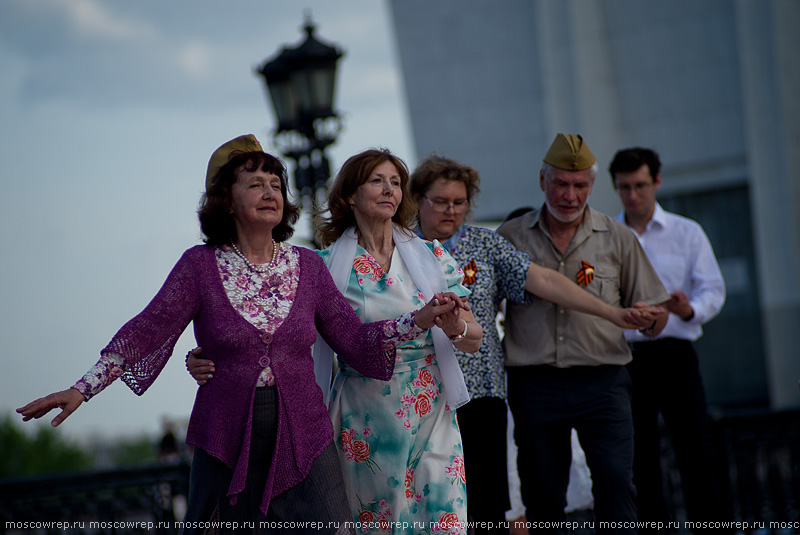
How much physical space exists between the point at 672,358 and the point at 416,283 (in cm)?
220

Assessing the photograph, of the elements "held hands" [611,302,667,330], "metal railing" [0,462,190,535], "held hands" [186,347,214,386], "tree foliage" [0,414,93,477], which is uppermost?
"held hands" [186,347,214,386]

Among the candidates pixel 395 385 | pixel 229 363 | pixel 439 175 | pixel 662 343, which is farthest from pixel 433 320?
pixel 662 343

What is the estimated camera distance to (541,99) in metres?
15.2

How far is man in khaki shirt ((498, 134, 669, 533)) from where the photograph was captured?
440cm

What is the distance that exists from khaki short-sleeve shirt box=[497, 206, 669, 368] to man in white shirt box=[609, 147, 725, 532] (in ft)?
1.51

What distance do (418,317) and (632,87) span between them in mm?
11749

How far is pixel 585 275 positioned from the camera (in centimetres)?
459

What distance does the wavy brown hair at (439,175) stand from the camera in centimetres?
456

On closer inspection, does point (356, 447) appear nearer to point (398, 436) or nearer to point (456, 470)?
point (398, 436)

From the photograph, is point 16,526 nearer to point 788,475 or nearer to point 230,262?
point 230,262

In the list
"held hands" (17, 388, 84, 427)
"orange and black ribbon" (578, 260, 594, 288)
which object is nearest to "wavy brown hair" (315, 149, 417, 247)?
"orange and black ribbon" (578, 260, 594, 288)

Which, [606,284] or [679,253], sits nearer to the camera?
[606,284]

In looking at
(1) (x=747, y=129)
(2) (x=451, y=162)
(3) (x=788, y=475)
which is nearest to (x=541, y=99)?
(1) (x=747, y=129)

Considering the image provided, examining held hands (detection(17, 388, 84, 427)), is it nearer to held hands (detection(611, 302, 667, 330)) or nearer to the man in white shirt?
held hands (detection(611, 302, 667, 330))
